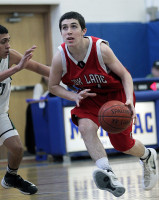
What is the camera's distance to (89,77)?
4461 mm

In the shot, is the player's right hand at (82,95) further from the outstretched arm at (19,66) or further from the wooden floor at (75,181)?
the wooden floor at (75,181)

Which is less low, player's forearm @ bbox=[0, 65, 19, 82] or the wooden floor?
player's forearm @ bbox=[0, 65, 19, 82]

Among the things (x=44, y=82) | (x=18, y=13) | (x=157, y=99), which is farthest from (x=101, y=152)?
(x=18, y=13)

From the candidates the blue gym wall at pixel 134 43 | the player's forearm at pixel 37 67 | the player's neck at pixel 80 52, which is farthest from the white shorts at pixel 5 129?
the blue gym wall at pixel 134 43

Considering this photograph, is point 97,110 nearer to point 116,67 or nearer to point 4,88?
point 116,67

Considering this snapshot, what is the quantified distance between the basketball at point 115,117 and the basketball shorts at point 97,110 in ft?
0.99

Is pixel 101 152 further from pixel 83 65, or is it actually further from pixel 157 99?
pixel 157 99

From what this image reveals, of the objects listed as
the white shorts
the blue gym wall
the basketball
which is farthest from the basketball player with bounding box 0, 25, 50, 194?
the blue gym wall

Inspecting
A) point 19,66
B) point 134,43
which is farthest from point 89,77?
point 134,43

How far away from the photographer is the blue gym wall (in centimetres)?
1147

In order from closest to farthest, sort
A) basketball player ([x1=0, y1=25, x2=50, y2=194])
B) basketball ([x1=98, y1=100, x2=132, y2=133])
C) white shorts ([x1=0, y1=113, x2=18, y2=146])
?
1. basketball ([x1=98, y1=100, x2=132, y2=133])
2. basketball player ([x1=0, y1=25, x2=50, y2=194])
3. white shorts ([x1=0, y1=113, x2=18, y2=146])

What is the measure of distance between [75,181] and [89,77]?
6.45ft

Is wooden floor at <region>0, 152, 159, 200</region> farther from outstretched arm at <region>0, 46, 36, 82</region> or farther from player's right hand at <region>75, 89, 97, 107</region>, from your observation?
outstretched arm at <region>0, 46, 36, 82</region>

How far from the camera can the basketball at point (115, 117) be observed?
415 cm
